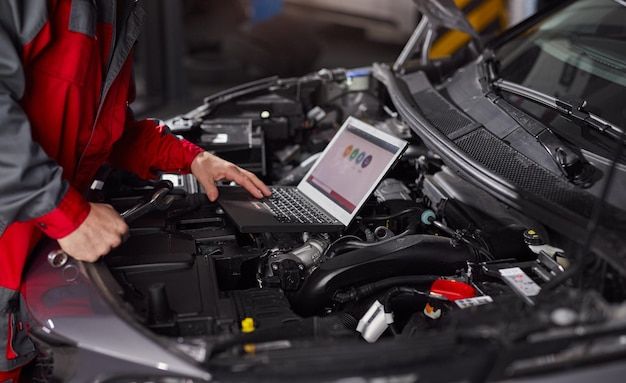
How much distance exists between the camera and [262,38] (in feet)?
19.1

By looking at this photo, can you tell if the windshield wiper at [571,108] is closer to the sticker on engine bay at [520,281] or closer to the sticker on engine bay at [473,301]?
the sticker on engine bay at [520,281]

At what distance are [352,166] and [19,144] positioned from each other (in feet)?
3.42

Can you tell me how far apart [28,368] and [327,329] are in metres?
0.88

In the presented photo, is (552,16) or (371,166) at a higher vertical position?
(552,16)

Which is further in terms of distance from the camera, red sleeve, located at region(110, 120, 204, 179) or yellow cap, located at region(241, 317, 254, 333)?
red sleeve, located at region(110, 120, 204, 179)

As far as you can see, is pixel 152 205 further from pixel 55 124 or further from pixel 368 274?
pixel 368 274

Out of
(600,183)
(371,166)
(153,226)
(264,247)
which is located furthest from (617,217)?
(153,226)

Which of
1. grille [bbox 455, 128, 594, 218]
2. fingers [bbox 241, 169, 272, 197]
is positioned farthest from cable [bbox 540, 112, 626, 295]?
fingers [bbox 241, 169, 272, 197]

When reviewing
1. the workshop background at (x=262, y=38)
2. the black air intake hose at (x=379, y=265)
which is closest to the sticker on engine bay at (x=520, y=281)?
the black air intake hose at (x=379, y=265)

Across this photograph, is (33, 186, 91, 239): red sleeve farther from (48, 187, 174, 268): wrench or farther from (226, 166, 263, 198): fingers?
(226, 166, 263, 198): fingers

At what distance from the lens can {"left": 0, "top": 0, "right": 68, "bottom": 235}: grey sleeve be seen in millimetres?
1535

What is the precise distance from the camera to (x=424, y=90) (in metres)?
2.57

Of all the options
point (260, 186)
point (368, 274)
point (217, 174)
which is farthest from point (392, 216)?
point (217, 174)

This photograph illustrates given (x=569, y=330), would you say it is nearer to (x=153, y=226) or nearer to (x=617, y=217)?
(x=617, y=217)
